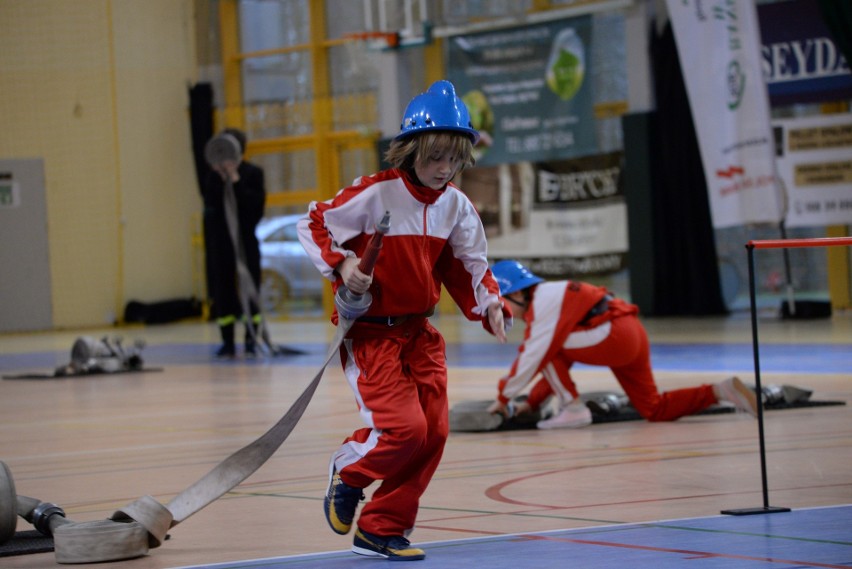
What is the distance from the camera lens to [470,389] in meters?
9.52

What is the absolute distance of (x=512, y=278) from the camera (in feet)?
23.9

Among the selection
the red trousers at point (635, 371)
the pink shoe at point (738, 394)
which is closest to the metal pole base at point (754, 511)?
the pink shoe at point (738, 394)

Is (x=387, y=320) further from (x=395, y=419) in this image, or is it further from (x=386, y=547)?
(x=386, y=547)

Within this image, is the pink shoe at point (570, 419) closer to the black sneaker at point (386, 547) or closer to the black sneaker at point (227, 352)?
the black sneaker at point (386, 547)

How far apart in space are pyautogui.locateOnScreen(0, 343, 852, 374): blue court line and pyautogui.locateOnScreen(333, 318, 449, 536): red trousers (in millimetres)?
4725

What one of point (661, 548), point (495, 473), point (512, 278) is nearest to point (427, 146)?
point (661, 548)

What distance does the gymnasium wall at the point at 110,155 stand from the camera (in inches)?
797

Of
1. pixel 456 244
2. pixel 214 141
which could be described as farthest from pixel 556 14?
pixel 456 244

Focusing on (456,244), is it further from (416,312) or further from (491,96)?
(491,96)

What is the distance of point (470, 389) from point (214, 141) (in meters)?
5.03

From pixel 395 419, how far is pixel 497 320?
0.49m

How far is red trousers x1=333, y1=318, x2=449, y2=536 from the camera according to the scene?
4020mm

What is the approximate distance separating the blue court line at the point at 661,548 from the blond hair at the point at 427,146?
46.6 inches

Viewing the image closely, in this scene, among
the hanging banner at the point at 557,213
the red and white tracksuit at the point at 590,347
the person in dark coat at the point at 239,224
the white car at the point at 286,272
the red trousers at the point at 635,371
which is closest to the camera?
the red and white tracksuit at the point at 590,347
